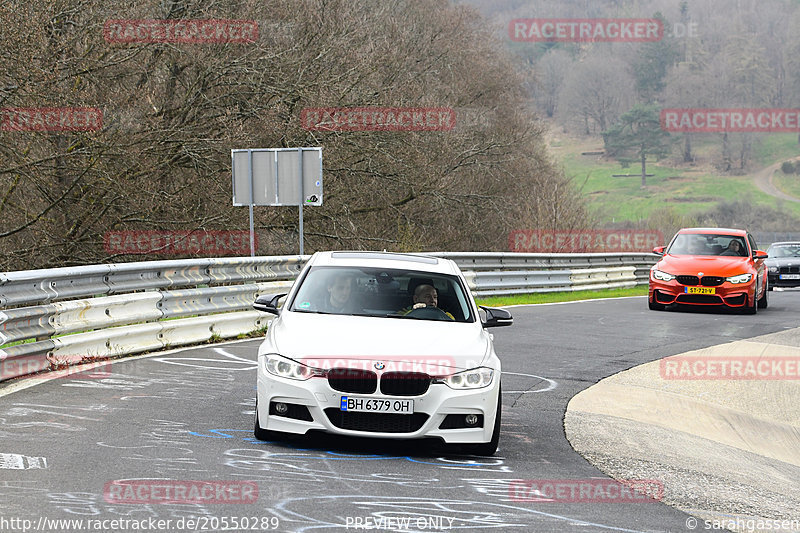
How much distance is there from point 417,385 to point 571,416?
263 centimetres

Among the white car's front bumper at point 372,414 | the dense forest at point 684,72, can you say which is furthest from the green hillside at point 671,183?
the white car's front bumper at point 372,414

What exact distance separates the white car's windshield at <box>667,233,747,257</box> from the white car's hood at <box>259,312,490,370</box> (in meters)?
14.1

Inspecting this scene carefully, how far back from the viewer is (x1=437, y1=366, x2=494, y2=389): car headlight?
683 centimetres

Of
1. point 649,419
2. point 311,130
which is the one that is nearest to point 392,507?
point 649,419

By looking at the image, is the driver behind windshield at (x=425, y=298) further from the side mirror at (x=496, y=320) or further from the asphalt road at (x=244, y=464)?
the asphalt road at (x=244, y=464)

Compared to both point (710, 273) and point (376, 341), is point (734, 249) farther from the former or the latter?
point (376, 341)

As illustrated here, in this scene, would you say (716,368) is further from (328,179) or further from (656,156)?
(656,156)

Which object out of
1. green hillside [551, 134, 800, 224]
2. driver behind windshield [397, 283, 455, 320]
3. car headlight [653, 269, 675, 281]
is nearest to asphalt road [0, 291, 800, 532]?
driver behind windshield [397, 283, 455, 320]

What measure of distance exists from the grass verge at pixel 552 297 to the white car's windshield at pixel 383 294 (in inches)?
504

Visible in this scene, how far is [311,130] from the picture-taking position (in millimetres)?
24016

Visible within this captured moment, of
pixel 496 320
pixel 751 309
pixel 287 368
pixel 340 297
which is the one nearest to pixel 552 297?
pixel 751 309

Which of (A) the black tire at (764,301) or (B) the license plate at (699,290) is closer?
(B) the license plate at (699,290)

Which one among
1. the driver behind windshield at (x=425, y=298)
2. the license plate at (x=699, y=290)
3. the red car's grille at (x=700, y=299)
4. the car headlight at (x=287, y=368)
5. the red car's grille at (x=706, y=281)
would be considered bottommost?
the red car's grille at (x=700, y=299)

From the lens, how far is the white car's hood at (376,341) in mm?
6828
